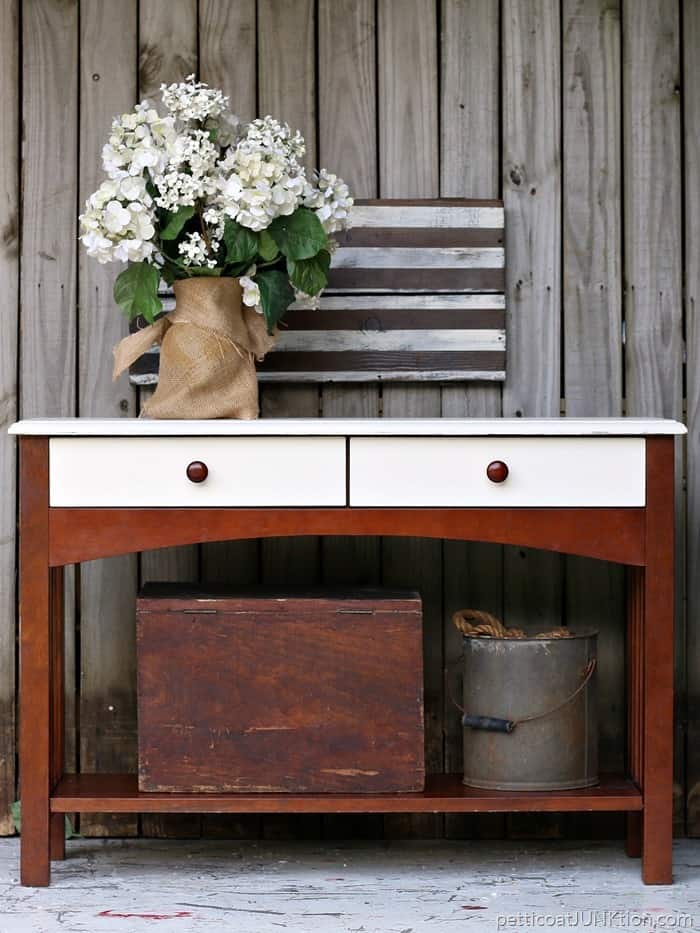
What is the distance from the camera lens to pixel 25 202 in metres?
2.74

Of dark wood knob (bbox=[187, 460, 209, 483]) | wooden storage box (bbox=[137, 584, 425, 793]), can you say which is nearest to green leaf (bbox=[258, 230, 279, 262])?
dark wood knob (bbox=[187, 460, 209, 483])

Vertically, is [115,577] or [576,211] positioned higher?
[576,211]

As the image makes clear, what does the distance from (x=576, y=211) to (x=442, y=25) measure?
0.54 metres

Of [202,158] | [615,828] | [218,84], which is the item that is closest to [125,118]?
[202,158]

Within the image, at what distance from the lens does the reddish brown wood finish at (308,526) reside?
7.33 ft

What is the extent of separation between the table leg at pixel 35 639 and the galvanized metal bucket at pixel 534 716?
858mm

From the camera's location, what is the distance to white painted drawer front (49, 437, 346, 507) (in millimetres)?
2236

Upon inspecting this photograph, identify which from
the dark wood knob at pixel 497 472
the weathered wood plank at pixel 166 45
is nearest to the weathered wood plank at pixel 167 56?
the weathered wood plank at pixel 166 45

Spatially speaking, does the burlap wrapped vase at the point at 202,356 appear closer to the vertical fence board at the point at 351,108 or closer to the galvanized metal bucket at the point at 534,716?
the vertical fence board at the point at 351,108

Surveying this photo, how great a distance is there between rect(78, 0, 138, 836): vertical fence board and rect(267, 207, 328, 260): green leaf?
55 centimetres

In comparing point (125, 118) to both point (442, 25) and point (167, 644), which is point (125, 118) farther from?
point (167, 644)

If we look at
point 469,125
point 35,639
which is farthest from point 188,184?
point 35,639

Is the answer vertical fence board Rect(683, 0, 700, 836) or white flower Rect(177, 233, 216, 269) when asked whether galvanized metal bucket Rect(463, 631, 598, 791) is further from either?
white flower Rect(177, 233, 216, 269)

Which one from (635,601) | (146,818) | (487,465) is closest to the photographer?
(487,465)
